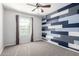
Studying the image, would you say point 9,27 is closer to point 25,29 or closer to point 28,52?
point 25,29

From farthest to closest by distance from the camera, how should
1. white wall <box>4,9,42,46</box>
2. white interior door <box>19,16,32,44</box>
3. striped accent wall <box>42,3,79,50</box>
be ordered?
striped accent wall <box>42,3,79,50</box>, white interior door <box>19,16,32,44</box>, white wall <box>4,9,42,46</box>

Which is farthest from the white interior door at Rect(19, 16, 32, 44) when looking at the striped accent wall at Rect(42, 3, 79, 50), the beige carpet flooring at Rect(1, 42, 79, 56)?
the striped accent wall at Rect(42, 3, 79, 50)

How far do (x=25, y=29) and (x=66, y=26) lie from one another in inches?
53.1

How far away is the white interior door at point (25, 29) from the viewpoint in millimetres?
1758

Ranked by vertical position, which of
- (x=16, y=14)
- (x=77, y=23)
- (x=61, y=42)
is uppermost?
(x=16, y=14)

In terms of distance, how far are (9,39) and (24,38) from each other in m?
0.34

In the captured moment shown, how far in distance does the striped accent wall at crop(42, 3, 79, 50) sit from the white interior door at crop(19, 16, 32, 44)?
0.50 meters

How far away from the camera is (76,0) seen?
1.33m

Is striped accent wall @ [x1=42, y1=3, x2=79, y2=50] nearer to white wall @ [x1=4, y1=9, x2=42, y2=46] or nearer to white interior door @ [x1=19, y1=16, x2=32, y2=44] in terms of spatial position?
white interior door @ [x1=19, y1=16, x2=32, y2=44]

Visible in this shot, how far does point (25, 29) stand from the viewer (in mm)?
1838

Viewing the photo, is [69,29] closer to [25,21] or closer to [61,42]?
[61,42]

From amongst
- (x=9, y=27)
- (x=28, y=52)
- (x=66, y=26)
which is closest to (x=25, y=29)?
(x=9, y=27)

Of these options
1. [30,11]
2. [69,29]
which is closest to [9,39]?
[30,11]

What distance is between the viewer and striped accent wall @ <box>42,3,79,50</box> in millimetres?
2260
